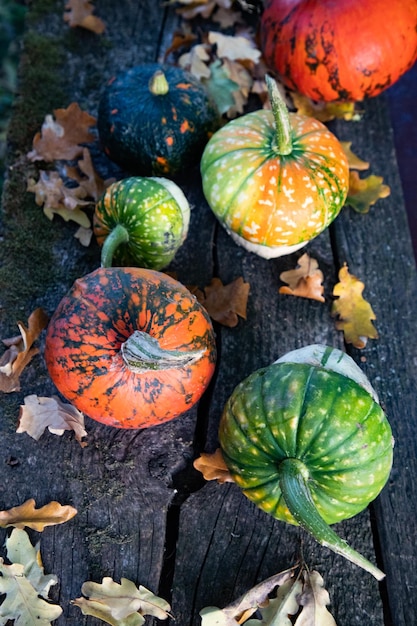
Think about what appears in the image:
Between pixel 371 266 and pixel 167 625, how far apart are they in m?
1.27

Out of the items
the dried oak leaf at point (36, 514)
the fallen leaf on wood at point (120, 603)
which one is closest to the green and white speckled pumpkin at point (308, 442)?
the fallen leaf on wood at point (120, 603)

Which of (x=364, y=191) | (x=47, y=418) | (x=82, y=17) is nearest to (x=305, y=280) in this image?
(x=364, y=191)

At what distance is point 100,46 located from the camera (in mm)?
2518

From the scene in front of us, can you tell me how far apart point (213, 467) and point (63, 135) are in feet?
4.32

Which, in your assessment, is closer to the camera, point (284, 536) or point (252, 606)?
point (252, 606)

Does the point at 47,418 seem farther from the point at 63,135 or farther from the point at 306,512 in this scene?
the point at 63,135

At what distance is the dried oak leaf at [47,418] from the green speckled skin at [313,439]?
449 mm

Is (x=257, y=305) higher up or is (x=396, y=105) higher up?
(x=396, y=105)

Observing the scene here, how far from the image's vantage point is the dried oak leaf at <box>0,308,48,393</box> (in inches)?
70.2

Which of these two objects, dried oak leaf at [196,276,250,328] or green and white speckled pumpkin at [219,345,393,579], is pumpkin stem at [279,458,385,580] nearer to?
green and white speckled pumpkin at [219,345,393,579]

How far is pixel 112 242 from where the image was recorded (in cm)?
182

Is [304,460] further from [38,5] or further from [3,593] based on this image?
[38,5]

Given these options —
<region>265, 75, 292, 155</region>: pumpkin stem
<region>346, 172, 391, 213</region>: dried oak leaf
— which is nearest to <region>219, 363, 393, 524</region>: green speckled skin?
<region>265, 75, 292, 155</region>: pumpkin stem

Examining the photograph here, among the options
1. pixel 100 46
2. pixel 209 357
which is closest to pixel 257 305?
pixel 209 357
